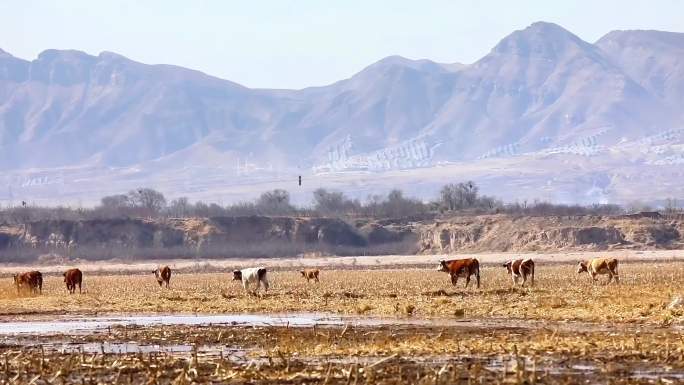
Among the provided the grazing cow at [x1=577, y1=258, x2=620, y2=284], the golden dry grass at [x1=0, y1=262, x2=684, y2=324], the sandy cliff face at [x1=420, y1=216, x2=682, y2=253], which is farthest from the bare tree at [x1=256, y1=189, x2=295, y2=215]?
the grazing cow at [x1=577, y1=258, x2=620, y2=284]

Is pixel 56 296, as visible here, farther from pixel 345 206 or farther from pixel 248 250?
pixel 345 206

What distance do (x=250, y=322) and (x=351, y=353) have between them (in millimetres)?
9287

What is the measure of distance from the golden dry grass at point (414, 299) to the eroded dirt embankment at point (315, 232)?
2295 inches

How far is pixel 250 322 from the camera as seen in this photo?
3372 cm

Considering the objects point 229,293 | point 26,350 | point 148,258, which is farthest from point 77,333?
point 148,258

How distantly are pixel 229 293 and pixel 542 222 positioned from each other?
70.6 meters

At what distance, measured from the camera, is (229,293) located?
1866 inches

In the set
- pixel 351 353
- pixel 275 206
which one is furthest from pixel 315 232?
pixel 351 353

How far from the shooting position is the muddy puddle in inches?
1216

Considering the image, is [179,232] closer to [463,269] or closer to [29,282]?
[29,282]

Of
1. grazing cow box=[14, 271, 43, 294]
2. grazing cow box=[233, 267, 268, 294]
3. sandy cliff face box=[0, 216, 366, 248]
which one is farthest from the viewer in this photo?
sandy cliff face box=[0, 216, 366, 248]

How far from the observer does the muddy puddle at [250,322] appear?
30.9m

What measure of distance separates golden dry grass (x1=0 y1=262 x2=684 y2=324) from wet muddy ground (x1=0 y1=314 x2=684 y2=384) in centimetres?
196

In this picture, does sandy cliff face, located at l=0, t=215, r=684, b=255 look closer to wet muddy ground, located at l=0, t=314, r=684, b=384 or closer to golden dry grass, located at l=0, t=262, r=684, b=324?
golden dry grass, located at l=0, t=262, r=684, b=324
